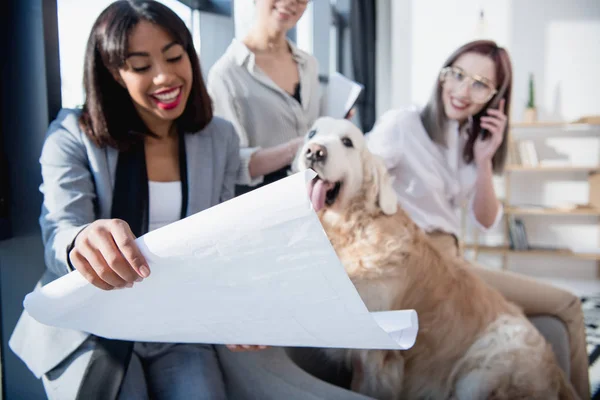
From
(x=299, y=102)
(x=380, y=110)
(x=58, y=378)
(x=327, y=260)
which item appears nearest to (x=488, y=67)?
(x=380, y=110)

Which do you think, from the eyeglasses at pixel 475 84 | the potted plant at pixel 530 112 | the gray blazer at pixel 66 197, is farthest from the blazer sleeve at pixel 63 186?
the potted plant at pixel 530 112

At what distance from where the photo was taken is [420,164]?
93cm

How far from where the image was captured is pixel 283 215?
0.87 ft

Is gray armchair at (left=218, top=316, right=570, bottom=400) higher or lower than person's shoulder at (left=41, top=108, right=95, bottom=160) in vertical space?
lower

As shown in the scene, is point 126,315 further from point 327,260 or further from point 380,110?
point 380,110

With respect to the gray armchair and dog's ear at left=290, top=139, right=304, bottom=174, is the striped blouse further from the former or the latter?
the gray armchair

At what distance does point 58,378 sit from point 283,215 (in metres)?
0.42

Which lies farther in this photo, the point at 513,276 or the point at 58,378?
the point at 513,276

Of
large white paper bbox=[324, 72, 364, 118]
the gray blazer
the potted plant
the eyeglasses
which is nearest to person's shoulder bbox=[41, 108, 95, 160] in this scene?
the gray blazer

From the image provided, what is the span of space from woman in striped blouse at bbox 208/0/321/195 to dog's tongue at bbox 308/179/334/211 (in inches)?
3.2

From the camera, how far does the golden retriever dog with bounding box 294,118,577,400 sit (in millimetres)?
696

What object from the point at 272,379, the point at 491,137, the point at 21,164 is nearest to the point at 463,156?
the point at 491,137

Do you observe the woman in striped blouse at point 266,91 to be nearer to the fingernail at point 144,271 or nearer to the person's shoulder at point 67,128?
the person's shoulder at point 67,128

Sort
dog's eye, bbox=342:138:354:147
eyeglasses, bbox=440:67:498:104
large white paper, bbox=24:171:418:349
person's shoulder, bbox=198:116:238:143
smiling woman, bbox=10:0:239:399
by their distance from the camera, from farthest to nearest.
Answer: eyeglasses, bbox=440:67:498:104 → dog's eye, bbox=342:138:354:147 → person's shoulder, bbox=198:116:238:143 → smiling woman, bbox=10:0:239:399 → large white paper, bbox=24:171:418:349
